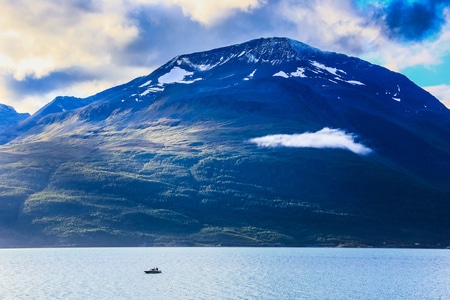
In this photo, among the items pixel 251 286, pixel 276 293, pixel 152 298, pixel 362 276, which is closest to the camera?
pixel 152 298

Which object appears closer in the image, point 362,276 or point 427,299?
point 427,299

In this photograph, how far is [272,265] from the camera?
14888 cm

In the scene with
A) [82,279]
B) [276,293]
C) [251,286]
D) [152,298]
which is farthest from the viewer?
[82,279]

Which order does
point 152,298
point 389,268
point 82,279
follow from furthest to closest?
1. point 389,268
2. point 82,279
3. point 152,298

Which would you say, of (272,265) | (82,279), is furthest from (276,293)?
(272,265)

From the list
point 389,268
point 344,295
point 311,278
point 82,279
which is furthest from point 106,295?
point 389,268

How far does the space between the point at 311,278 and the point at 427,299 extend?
28559 millimetres

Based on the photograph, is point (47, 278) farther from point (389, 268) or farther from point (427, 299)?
point (389, 268)

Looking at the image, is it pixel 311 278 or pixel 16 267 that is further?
pixel 16 267

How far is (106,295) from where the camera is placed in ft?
294

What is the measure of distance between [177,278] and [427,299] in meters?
43.1

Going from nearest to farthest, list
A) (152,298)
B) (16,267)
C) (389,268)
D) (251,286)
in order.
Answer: (152,298) → (251,286) → (16,267) → (389,268)

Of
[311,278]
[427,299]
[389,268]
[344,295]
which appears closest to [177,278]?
[311,278]

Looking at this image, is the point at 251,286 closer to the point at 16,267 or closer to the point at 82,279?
the point at 82,279
